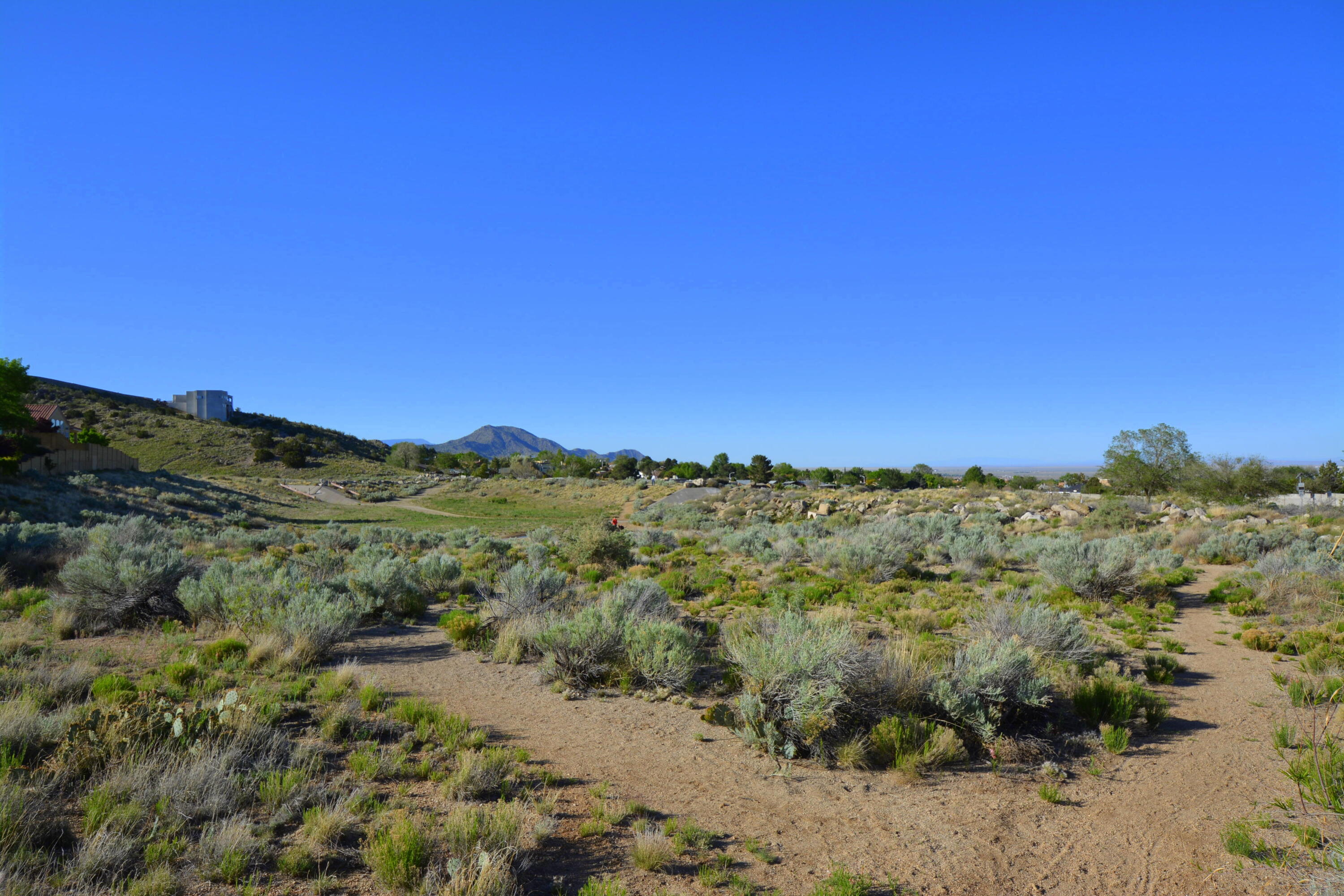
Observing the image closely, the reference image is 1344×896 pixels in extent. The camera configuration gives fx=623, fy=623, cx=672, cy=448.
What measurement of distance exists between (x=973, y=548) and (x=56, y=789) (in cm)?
1778

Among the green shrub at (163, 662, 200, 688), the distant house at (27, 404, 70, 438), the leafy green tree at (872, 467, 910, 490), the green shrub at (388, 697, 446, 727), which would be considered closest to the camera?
the green shrub at (388, 697, 446, 727)

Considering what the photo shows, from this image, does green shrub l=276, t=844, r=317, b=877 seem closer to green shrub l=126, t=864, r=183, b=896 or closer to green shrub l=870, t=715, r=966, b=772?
green shrub l=126, t=864, r=183, b=896

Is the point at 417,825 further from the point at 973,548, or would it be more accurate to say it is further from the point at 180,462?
the point at 180,462

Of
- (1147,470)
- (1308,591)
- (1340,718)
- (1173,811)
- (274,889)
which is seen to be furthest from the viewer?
(1147,470)

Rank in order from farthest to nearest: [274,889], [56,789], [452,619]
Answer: [452,619] → [56,789] → [274,889]

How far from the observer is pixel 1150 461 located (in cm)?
3978

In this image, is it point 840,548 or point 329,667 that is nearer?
point 329,667

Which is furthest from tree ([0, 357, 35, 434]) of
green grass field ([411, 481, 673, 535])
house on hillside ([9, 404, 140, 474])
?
green grass field ([411, 481, 673, 535])

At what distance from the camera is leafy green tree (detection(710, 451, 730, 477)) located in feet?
293

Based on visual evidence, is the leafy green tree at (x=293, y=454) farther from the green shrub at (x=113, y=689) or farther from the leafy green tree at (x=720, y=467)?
the green shrub at (x=113, y=689)

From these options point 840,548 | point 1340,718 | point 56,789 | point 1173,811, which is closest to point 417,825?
point 56,789

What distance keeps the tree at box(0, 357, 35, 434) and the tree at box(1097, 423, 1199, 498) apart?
65095 mm

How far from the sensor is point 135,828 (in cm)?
407

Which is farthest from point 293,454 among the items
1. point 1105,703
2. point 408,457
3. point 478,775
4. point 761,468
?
point 1105,703
